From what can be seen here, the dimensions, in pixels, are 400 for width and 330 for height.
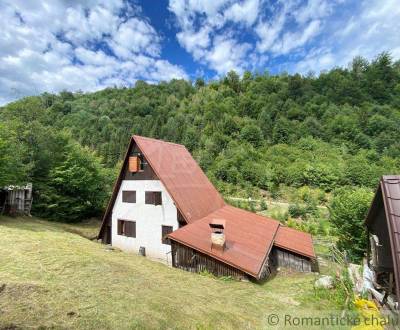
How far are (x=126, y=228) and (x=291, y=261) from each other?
445 inches

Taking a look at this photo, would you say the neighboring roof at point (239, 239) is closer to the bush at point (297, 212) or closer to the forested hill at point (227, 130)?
the forested hill at point (227, 130)

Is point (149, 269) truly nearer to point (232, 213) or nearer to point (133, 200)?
point (133, 200)

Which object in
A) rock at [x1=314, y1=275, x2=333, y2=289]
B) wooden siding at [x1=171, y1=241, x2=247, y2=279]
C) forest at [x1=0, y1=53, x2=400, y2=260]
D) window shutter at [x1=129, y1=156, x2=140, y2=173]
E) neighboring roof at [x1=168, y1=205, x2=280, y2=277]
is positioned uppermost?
forest at [x1=0, y1=53, x2=400, y2=260]

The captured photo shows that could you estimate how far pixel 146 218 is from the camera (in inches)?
722

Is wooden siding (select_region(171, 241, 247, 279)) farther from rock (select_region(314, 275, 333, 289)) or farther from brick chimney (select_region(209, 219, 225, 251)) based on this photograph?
rock (select_region(314, 275, 333, 289))

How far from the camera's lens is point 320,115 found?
250 ft

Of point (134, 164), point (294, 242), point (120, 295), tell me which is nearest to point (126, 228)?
point (134, 164)

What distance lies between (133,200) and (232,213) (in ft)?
23.9

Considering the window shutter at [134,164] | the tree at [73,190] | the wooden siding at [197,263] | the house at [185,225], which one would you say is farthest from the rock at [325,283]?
the tree at [73,190]

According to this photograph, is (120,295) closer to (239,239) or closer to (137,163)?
(239,239)

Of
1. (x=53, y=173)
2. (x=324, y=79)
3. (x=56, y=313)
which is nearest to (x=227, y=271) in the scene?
(x=56, y=313)

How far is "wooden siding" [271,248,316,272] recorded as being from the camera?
50.8ft

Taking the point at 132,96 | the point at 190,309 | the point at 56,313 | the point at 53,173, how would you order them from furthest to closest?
1. the point at 132,96
2. the point at 53,173
3. the point at 190,309
4. the point at 56,313

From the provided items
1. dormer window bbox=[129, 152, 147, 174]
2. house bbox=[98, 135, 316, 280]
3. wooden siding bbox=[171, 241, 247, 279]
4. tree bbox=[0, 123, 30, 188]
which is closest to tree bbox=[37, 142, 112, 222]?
tree bbox=[0, 123, 30, 188]
